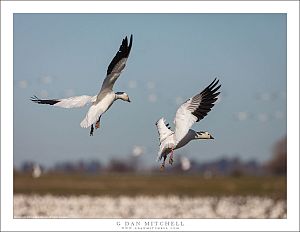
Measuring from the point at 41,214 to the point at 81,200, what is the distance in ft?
4.46

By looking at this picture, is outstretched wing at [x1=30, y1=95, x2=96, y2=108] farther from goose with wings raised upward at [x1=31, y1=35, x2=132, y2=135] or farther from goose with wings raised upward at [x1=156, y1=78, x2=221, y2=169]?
goose with wings raised upward at [x1=156, y1=78, x2=221, y2=169]

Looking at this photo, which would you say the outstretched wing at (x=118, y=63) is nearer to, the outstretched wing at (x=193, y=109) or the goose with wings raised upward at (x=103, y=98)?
the goose with wings raised upward at (x=103, y=98)

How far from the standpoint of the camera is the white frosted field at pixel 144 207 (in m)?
9.12

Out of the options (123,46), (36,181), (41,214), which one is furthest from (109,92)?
(36,181)

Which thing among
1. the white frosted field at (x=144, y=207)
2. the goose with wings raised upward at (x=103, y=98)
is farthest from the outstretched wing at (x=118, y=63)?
the white frosted field at (x=144, y=207)

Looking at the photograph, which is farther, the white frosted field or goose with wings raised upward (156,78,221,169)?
the white frosted field

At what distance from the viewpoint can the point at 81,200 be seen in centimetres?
1030

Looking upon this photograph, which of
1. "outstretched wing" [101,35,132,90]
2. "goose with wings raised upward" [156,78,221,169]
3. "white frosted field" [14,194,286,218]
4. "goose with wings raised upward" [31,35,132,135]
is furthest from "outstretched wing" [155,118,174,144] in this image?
"white frosted field" [14,194,286,218]

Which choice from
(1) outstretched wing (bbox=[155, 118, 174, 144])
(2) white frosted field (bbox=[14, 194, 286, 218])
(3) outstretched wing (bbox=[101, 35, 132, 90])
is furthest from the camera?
(2) white frosted field (bbox=[14, 194, 286, 218])

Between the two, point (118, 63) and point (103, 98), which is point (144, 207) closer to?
point (103, 98)

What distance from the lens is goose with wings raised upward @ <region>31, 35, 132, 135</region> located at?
6.96 metres

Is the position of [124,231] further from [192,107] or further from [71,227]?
[192,107]

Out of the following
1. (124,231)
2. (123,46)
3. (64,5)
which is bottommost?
(124,231)

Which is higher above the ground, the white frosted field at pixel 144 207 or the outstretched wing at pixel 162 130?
the outstretched wing at pixel 162 130
